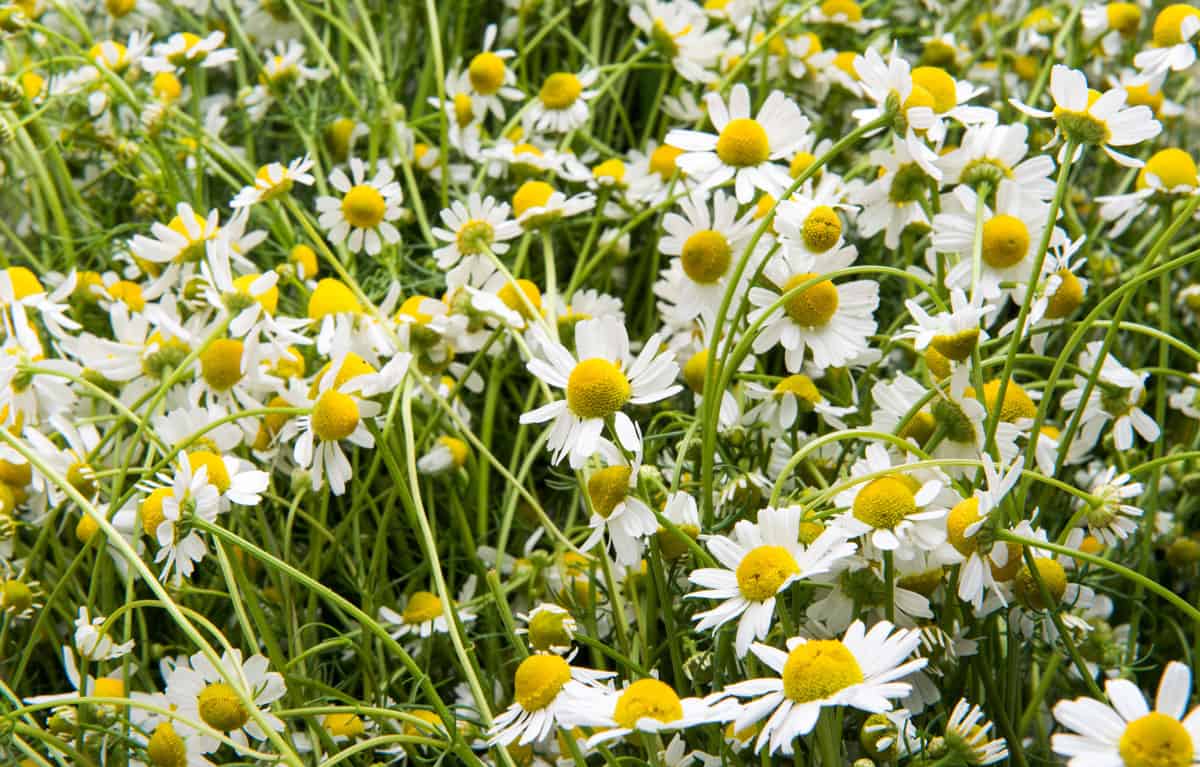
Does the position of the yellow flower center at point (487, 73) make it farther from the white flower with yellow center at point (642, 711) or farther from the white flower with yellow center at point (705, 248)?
the white flower with yellow center at point (642, 711)

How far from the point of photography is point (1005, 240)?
0.69 metres

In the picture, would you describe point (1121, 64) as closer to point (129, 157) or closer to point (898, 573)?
point (898, 573)

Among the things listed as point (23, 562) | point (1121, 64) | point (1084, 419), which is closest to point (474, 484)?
point (23, 562)

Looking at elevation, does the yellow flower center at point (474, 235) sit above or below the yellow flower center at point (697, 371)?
above

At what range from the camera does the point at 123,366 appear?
2.60 feet

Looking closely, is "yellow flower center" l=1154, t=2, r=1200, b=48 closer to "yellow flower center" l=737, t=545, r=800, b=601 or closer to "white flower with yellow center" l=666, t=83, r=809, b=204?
"white flower with yellow center" l=666, t=83, r=809, b=204

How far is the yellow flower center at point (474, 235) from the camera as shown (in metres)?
0.81

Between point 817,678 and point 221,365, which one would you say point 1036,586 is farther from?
point 221,365

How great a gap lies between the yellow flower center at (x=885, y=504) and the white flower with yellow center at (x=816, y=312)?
97mm

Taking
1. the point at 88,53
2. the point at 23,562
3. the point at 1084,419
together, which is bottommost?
the point at 23,562

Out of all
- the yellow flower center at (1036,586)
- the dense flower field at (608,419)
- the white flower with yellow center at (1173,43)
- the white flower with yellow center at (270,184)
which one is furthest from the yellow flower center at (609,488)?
the white flower with yellow center at (1173,43)

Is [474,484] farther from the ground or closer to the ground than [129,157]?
closer to the ground

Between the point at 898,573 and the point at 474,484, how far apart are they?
0.33 m

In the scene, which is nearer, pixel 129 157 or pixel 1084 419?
pixel 1084 419
